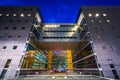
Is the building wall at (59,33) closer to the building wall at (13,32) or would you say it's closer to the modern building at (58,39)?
the modern building at (58,39)

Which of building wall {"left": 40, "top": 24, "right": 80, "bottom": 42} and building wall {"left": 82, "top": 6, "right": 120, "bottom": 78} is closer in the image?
building wall {"left": 82, "top": 6, "right": 120, "bottom": 78}

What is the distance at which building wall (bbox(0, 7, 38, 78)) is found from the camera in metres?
18.6

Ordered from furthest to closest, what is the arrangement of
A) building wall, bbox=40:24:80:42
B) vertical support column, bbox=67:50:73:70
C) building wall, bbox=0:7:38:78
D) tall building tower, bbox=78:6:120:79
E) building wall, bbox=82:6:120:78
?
vertical support column, bbox=67:50:73:70, building wall, bbox=40:24:80:42, building wall, bbox=0:7:38:78, building wall, bbox=82:6:120:78, tall building tower, bbox=78:6:120:79

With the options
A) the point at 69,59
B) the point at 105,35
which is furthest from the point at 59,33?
the point at 105,35

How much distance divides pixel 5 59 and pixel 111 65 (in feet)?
79.1

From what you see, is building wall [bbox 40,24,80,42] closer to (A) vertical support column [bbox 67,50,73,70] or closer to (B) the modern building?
(B) the modern building

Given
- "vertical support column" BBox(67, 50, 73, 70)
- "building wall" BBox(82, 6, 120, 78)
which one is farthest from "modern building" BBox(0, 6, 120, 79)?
"vertical support column" BBox(67, 50, 73, 70)

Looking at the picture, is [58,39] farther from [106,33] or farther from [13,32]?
[106,33]

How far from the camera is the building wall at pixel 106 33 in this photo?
1848 centimetres

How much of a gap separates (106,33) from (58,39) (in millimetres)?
15632

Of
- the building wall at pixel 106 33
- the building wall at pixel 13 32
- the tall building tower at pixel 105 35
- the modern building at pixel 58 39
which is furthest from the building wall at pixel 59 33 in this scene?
the building wall at pixel 106 33

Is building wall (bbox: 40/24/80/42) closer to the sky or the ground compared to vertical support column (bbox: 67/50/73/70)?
closer to the sky

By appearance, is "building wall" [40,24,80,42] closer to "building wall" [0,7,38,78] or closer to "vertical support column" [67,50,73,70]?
"building wall" [0,7,38,78]

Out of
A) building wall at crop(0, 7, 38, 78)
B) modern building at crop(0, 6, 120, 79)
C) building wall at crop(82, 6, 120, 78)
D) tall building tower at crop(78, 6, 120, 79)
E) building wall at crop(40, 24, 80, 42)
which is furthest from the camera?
building wall at crop(40, 24, 80, 42)
